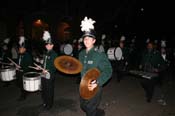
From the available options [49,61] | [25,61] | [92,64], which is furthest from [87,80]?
[25,61]

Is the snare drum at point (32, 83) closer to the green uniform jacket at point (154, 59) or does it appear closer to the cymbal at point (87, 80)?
the cymbal at point (87, 80)

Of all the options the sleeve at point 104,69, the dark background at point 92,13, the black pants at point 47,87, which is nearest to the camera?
the sleeve at point 104,69

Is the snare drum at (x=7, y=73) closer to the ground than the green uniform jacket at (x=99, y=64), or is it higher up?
closer to the ground

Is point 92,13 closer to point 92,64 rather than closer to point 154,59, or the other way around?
point 154,59

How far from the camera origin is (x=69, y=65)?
4871 mm

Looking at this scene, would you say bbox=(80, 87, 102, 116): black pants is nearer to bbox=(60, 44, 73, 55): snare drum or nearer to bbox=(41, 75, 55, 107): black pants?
bbox=(41, 75, 55, 107): black pants

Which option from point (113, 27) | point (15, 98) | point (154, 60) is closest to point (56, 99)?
point (15, 98)

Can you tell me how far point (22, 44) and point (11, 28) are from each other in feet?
37.6

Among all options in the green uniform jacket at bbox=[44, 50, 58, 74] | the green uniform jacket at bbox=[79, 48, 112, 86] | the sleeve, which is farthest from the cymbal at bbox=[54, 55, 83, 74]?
the green uniform jacket at bbox=[44, 50, 58, 74]

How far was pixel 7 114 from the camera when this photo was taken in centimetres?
634

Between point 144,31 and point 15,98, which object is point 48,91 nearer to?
point 15,98

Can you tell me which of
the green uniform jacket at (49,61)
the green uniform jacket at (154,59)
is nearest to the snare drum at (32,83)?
the green uniform jacket at (49,61)

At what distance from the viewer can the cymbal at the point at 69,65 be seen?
455 cm

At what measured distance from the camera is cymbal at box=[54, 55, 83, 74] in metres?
4.55
